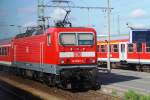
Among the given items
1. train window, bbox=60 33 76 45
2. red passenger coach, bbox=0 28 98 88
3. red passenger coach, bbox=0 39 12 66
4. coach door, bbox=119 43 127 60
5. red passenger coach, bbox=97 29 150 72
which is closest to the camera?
red passenger coach, bbox=0 28 98 88

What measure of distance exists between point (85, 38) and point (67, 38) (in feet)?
3.25

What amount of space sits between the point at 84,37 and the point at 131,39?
1656 centimetres

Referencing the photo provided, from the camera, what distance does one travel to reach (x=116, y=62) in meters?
42.3

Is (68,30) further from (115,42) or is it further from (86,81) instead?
(115,42)

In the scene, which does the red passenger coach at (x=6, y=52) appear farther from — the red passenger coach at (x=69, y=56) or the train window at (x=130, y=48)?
the red passenger coach at (x=69, y=56)

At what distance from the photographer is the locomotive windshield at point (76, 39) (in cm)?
2121

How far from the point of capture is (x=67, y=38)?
840 inches

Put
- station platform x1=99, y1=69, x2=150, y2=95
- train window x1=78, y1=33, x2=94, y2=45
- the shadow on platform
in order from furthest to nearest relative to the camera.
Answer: the shadow on platform < train window x1=78, y1=33, x2=94, y2=45 < station platform x1=99, y1=69, x2=150, y2=95

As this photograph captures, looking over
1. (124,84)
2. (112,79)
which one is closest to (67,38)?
(124,84)

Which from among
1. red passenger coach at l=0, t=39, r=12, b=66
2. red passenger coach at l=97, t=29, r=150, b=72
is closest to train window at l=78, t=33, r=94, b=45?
red passenger coach at l=0, t=39, r=12, b=66

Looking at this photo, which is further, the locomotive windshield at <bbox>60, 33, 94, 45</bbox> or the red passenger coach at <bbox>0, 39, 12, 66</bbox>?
the red passenger coach at <bbox>0, 39, 12, 66</bbox>

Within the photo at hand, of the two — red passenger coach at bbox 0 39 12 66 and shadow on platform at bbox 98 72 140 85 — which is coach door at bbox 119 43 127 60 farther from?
red passenger coach at bbox 0 39 12 66

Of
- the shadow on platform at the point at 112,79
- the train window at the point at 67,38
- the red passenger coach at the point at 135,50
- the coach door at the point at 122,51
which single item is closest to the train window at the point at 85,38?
the train window at the point at 67,38

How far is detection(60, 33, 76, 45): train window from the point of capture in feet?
69.4
